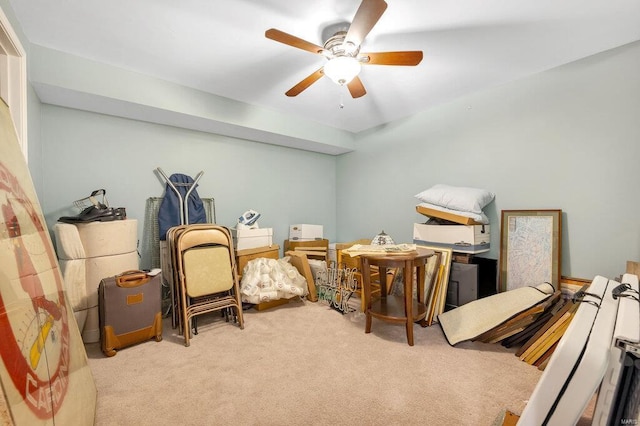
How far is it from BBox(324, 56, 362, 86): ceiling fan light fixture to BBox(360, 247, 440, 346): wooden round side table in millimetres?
1389

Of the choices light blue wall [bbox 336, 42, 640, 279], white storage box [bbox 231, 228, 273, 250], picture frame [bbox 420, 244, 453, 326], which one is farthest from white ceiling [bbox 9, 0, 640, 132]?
picture frame [bbox 420, 244, 453, 326]

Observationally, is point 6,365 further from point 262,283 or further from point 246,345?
point 262,283

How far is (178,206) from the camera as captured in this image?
10.1ft

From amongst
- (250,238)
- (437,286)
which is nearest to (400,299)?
(437,286)

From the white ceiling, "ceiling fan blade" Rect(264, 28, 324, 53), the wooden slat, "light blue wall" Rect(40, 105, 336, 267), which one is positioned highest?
the white ceiling

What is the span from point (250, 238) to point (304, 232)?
0.88 meters

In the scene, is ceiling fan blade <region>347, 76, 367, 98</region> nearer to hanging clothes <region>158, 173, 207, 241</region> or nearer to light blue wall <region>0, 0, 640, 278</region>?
light blue wall <region>0, 0, 640, 278</region>

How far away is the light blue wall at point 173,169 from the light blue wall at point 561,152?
1661 mm

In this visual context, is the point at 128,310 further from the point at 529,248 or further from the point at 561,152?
the point at 561,152

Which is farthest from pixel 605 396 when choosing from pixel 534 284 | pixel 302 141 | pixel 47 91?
pixel 47 91

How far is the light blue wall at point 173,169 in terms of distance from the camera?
2559 millimetres

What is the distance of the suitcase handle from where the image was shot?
2114 millimetres

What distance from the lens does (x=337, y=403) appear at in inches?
59.1

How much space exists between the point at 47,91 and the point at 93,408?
249 centimetres
